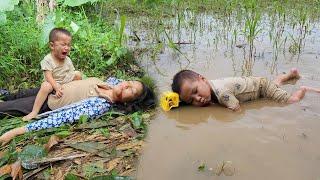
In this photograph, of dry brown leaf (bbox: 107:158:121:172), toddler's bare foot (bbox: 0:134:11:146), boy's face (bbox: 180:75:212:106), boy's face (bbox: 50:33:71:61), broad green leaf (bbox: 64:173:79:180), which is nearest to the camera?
broad green leaf (bbox: 64:173:79:180)

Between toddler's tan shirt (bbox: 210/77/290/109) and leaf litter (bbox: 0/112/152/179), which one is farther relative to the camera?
toddler's tan shirt (bbox: 210/77/290/109)

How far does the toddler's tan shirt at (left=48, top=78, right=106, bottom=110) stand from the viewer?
4008mm

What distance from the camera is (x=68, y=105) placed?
12.9ft

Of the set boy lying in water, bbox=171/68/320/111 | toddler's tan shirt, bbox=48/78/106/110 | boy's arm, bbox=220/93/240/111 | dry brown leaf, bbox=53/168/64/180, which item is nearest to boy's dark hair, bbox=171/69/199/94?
boy lying in water, bbox=171/68/320/111

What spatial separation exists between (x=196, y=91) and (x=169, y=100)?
27cm

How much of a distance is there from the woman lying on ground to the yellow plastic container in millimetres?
171

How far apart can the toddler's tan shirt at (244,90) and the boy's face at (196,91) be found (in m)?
0.10

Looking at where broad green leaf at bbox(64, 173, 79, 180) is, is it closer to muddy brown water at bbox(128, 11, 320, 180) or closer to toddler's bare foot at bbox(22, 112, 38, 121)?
muddy brown water at bbox(128, 11, 320, 180)

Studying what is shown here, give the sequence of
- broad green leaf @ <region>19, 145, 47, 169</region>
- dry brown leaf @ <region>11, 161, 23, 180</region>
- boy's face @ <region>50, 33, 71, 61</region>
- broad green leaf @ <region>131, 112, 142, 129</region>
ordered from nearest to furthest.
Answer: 1. dry brown leaf @ <region>11, 161, 23, 180</region>
2. broad green leaf @ <region>19, 145, 47, 169</region>
3. broad green leaf @ <region>131, 112, 142, 129</region>
4. boy's face @ <region>50, 33, 71, 61</region>

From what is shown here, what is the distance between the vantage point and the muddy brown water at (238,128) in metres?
2.81

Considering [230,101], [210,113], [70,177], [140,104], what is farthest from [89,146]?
[230,101]

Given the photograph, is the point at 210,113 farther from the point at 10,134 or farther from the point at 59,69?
the point at 10,134

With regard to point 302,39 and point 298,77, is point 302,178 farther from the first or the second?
point 302,39

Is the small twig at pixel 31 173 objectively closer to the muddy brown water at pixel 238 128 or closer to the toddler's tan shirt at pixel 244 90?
the muddy brown water at pixel 238 128
